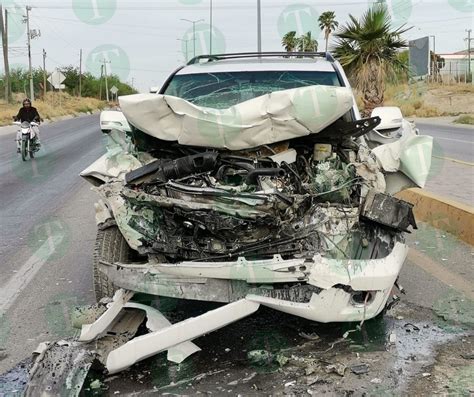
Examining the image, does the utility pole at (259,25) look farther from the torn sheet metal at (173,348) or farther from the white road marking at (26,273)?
the torn sheet metal at (173,348)

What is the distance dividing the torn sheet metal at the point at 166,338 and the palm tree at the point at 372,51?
14.3 meters

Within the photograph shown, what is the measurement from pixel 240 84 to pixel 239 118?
1.53 meters

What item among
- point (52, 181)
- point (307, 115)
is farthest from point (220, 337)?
point (52, 181)

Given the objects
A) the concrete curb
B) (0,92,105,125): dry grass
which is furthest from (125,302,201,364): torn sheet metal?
(0,92,105,125): dry grass

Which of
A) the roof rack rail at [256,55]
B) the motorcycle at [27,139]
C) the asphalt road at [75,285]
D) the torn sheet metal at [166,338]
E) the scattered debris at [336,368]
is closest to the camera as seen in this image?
the torn sheet metal at [166,338]

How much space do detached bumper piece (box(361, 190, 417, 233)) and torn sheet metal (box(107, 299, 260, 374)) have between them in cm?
114

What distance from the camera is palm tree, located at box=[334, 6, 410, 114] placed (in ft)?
56.3

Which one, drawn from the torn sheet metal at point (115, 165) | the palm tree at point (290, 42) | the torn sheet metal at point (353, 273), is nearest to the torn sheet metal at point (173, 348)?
the torn sheet metal at point (353, 273)

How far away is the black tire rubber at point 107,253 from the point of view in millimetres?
4770

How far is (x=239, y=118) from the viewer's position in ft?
14.6

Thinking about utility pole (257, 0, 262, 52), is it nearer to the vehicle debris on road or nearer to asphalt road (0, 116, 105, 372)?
asphalt road (0, 116, 105, 372)

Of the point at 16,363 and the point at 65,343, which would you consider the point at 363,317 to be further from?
the point at 16,363

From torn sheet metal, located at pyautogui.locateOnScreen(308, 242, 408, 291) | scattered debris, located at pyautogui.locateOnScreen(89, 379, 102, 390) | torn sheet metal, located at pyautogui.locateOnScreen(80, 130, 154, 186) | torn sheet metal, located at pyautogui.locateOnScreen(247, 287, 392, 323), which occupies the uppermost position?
torn sheet metal, located at pyautogui.locateOnScreen(80, 130, 154, 186)

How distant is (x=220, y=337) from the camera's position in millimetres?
4586
